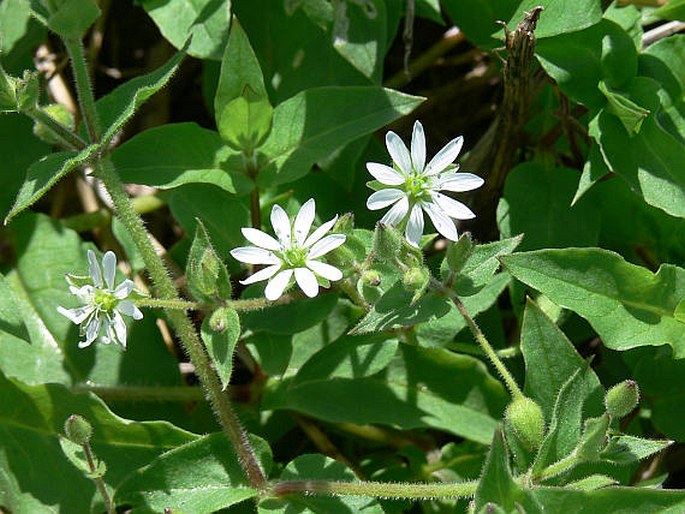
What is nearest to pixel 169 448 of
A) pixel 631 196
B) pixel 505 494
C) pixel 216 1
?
pixel 505 494

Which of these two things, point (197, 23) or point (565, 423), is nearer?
point (565, 423)

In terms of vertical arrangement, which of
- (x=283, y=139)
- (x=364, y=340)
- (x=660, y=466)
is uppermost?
(x=283, y=139)

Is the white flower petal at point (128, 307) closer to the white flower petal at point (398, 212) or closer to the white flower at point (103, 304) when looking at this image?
the white flower at point (103, 304)

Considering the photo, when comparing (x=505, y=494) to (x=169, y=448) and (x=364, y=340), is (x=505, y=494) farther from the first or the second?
(x=169, y=448)

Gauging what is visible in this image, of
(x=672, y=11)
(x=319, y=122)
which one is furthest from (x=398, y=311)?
(x=672, y=11)

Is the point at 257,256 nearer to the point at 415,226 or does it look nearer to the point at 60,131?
the point at 415,226

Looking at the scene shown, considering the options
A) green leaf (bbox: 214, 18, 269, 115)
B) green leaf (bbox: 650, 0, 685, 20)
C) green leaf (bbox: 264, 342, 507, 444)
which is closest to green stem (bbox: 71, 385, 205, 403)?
green leaf (bbox: 264, 342, 507, 444)
